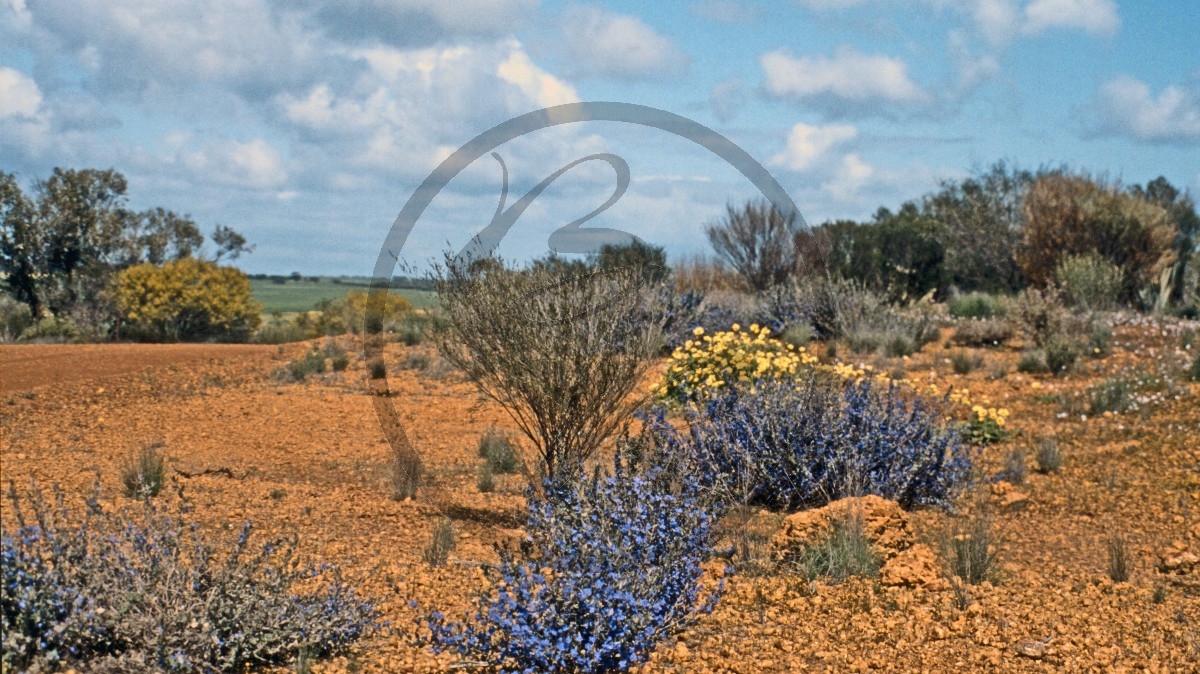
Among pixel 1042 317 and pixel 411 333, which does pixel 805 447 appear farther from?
pixel 411 333

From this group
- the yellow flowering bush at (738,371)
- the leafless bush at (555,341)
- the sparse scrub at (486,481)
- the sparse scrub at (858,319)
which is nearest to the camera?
the leafless bush at (555,341)

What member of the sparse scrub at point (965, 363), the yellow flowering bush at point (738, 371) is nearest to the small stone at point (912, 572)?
the yellow flowering bush at point (738, 371)

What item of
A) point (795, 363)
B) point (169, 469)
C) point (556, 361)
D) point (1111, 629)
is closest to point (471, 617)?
point (556, 361)

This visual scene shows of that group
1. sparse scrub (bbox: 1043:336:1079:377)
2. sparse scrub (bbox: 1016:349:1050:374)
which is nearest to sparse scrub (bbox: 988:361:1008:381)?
sparse scrub (bbox: 1016:349:1050:374)

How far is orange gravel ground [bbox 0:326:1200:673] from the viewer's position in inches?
197

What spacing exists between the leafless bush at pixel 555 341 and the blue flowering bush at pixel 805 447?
643 mm

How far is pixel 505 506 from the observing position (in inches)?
315

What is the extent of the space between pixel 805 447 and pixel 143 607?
490cm

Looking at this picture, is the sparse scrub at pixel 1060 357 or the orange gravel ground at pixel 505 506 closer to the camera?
the orange gravel ground at pixel 505 506

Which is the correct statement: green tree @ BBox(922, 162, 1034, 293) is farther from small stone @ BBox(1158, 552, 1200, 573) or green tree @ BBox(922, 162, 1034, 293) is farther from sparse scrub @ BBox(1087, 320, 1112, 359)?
small stone @ BBox(1158, 552, 1200, 573)

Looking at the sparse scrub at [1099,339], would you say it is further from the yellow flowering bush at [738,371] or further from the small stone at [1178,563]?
the small stone at [1178,563]

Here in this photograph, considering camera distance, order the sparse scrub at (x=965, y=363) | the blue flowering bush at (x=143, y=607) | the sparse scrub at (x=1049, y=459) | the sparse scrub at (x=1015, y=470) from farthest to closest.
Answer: the sparse scrub at (x=965, y=363), the sparse scrub at (x=1049, y=459), the sparse scrub at (x=1015, y=470), the blue flowering bush at (x=143, y=607)

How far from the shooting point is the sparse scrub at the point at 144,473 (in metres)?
7.20

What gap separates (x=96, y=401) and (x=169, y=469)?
14.6 feet
